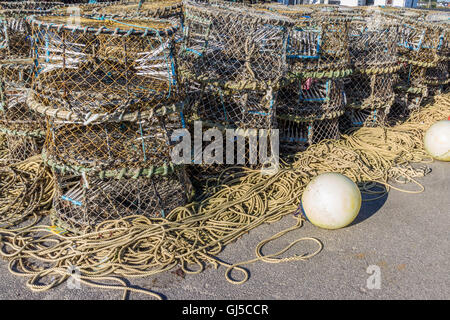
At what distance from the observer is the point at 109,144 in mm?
3230

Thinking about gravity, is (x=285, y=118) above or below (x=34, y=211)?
above

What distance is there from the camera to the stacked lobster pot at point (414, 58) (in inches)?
236

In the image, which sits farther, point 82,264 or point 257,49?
point 257,49

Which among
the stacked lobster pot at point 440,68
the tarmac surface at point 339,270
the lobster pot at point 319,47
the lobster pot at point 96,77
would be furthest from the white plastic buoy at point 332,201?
the stacked lobster pot at point 440,68

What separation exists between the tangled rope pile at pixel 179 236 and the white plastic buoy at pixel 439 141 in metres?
0.43

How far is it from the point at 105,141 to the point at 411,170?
3.41 meters

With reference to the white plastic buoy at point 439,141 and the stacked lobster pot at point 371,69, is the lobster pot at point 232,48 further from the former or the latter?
the white plastic buoy at point 439,141

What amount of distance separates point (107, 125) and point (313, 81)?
2877 millimetres

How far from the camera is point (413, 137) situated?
5.43 metres

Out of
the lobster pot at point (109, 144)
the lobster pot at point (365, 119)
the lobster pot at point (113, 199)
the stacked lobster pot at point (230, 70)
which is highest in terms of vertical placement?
the stacked lobster pot at point (230, 70)

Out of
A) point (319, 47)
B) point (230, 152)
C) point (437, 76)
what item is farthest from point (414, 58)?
point (230, 152)

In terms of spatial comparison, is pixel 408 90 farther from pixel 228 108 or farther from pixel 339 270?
pixel 339 270
